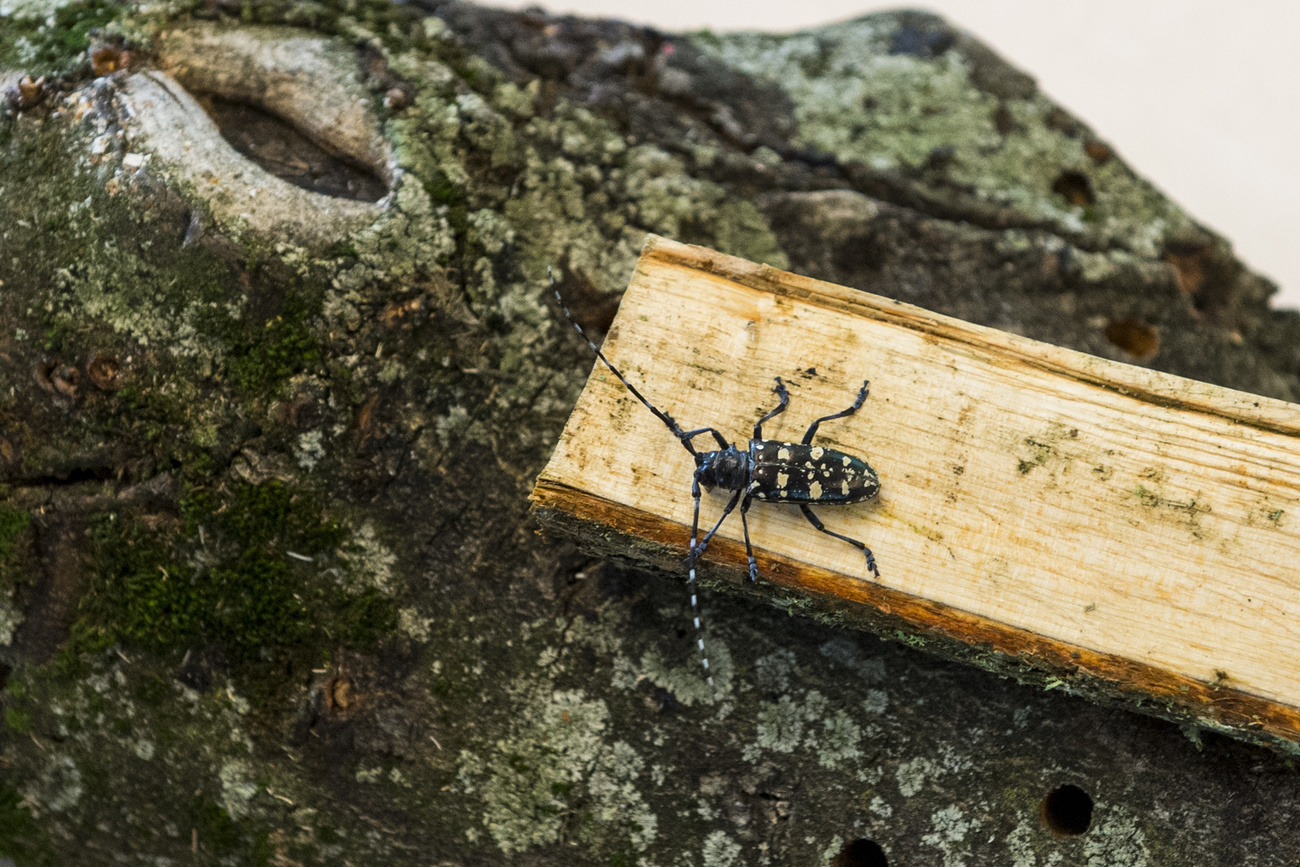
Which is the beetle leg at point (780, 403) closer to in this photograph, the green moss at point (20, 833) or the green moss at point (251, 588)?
the green moss at point (251, 588)

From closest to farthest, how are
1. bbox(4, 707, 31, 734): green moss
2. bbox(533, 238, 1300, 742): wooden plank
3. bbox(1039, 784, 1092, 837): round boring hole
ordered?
Answer: bbox(533, 238, 1300, 742): wooden plank, bbox(1039, 784, 1092, 837): round boring hole, bbox(4, 707, 31, 734): green moss

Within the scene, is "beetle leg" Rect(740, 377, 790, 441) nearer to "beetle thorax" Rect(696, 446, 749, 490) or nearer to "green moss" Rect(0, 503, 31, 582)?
"beetle thorax" Rect(696, 446, 749, 490)

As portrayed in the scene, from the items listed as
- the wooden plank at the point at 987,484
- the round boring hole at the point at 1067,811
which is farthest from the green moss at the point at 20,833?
the round boring hole at the point at 1067,811

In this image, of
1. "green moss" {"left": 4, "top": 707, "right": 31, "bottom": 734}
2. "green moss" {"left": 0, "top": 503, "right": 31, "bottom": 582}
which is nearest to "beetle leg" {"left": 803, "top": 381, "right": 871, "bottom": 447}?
"green moss" {"left": 0, "top": 503, "right": 31, "bottom": 582}

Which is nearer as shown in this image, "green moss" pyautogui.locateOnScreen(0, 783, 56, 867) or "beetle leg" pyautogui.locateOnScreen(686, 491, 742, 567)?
"beetle leg" pyautogui.locateOnScreen(686, 491, 742, 567)

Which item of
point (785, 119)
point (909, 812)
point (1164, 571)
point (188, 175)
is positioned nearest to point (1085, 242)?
point (785, 119)

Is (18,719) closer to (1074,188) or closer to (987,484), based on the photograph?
(987,484)

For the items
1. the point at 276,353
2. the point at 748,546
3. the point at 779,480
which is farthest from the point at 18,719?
the point at 779,480
